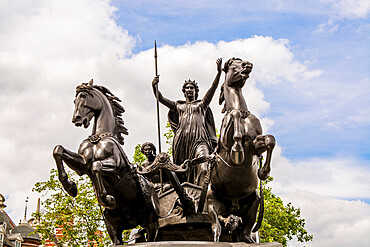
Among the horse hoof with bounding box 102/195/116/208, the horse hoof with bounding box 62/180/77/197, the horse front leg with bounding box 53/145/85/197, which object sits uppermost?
the horse front leg with bounding box 53/145/85/197

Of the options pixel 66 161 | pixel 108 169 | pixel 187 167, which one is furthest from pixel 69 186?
pixel 187 167

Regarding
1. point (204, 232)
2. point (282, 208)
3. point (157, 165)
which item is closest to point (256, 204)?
point (204, 232)

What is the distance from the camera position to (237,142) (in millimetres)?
7180

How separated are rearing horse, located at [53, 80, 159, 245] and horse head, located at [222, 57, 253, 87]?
2.28m

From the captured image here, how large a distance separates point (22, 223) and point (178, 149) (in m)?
45.7

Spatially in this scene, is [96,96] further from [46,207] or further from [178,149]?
[46,207]

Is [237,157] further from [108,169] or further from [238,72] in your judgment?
[108,169]

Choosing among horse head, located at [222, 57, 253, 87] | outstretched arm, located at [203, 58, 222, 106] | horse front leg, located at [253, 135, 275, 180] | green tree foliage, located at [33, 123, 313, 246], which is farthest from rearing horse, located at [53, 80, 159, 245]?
green tree foliage, located at [33, 123, 313, 246]

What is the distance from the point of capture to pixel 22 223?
51344mm

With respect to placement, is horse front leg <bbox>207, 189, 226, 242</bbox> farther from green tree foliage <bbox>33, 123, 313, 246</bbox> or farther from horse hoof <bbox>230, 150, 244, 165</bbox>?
green tree foliage <bbox>33, 123, 313, 246</bbox>

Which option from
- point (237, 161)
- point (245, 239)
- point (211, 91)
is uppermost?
point (211, 91)

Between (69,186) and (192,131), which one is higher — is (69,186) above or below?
below

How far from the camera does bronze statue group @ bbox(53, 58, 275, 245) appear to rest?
297 inches

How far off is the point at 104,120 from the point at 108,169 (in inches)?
42.3
